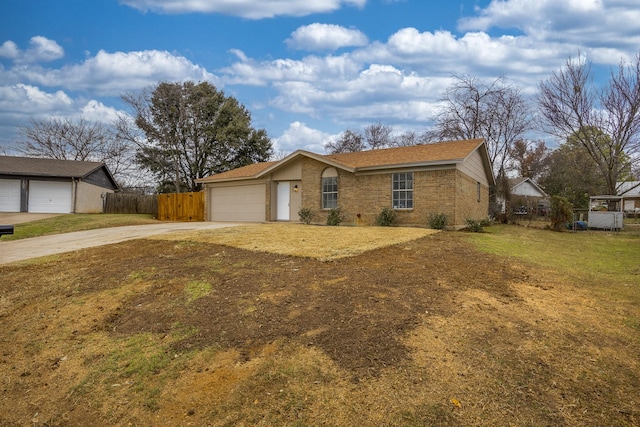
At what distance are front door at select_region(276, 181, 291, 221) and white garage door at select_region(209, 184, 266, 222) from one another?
39.4 inches

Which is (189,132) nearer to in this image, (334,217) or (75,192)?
(75,192)

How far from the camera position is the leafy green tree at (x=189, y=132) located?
102 ft

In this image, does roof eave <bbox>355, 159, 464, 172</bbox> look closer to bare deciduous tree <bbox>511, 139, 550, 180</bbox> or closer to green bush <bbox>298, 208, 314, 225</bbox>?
green bush <bbox>298, 208, 314, 225</bbox>

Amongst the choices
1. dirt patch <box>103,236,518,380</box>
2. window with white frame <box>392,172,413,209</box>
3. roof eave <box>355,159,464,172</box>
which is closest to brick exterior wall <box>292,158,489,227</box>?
window with white frame <box>392,172,413,209</box>

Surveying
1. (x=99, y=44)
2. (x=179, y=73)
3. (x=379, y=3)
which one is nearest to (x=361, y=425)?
(x=379, y=3)

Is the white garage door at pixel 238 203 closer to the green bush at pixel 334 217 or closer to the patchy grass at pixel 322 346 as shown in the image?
the green bush at pixel 334 217

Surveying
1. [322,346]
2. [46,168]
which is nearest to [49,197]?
[46,168]

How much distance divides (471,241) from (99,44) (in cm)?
1972

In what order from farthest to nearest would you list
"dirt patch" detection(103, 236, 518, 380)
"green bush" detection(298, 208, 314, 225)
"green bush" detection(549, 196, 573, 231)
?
"green bush" detection(298, 208, 314, 225) → "green bush" detection(549, 196, 573, 231) → "dirt patch" detection(103, 236, 518, 380)

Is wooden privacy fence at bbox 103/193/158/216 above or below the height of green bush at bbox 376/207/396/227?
above

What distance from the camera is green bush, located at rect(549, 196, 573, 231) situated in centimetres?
1628

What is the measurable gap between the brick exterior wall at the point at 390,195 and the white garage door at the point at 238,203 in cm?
325

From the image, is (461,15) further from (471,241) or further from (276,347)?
(276,347)

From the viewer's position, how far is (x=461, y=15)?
41.9 feet
